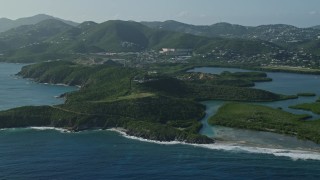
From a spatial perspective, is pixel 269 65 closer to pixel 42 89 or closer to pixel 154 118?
pixel 42 89

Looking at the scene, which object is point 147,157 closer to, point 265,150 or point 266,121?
point 265,150

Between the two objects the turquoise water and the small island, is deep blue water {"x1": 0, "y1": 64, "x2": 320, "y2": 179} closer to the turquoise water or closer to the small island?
the small island

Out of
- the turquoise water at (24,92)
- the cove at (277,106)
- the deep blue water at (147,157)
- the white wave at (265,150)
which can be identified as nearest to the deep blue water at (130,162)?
the deep blue water at (147,157)

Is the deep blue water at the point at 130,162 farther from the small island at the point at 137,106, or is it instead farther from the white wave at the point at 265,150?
the small island at the point at 137,106

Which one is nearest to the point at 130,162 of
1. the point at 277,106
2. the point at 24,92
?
the point at 277,106

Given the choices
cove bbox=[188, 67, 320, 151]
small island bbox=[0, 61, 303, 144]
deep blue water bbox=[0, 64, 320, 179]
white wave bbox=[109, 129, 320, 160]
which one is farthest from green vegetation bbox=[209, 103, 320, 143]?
white wave bbox=[109, 129, 320, 160]
